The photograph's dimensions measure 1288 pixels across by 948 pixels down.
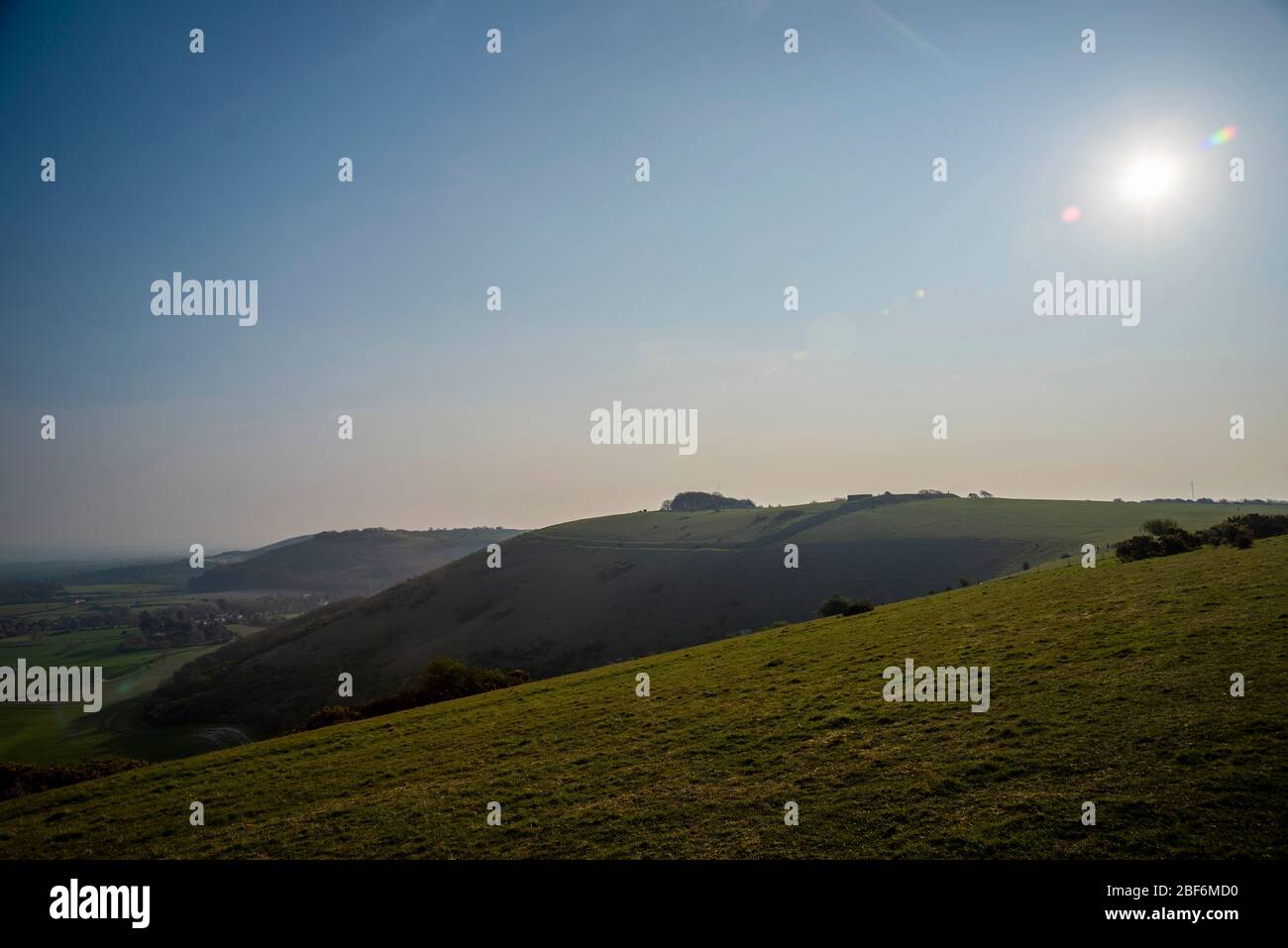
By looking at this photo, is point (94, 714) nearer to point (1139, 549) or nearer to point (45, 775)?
point (45, 775)

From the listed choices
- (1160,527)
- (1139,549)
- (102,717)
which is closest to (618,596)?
(102,717)

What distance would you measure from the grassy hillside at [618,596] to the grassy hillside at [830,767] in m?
75.5

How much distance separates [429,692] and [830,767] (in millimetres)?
36116

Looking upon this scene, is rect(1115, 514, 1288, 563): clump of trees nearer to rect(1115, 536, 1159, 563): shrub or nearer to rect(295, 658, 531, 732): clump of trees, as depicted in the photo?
rect(1115, 536, 1159, 563): shrub

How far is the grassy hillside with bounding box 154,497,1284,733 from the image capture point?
106 meters

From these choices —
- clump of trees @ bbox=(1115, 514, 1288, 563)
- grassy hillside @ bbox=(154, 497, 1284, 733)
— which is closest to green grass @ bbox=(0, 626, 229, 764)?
grassy hillside @ bbox=(154, 497, 1284, 733)

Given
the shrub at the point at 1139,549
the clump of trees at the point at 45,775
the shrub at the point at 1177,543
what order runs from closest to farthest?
the clump of trees at the point at 45,775 < the shrub at the point at 1177,543 < the shrub at the point at 1139,549

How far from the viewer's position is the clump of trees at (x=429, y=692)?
134 ft

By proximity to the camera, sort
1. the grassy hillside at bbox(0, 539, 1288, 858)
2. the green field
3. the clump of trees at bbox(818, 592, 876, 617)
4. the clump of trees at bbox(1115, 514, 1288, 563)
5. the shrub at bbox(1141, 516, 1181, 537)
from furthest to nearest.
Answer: the green field, the clump of trees at bbox(818, 592, 876, 617), the shrub at bbox(1141, 516, 1181, 537), the clump of trees at bbox(1115, 514, 1288, 563), the grassy hillside at bbox(0, 539, 1288, 858)

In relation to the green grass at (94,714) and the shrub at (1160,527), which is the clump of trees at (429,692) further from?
the shrub at (1160,527)

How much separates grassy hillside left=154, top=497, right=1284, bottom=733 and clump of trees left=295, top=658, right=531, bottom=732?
5317cm

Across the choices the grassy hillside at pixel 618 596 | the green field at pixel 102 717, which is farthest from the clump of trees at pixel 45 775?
the grassy hillside at pixel 618 596

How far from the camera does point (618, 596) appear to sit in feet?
417
